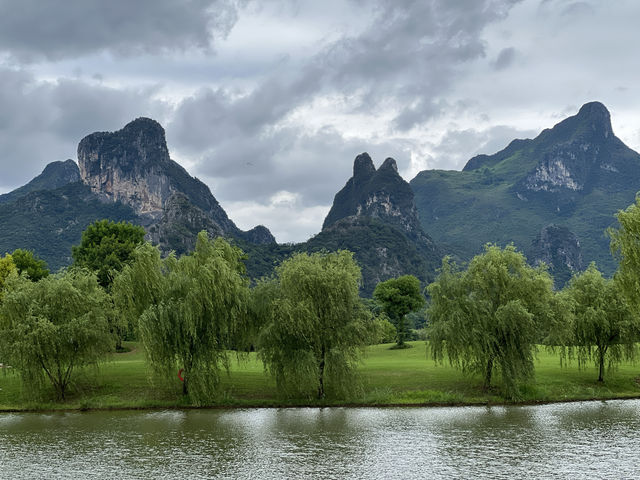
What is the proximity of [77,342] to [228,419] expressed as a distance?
12845 mm

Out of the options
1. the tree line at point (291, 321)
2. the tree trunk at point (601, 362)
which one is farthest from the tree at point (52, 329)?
the tree trunk at point (601, 362)

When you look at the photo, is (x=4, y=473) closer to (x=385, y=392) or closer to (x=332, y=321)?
(x=332, y=321)

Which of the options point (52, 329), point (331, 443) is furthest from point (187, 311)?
point (331, 443)

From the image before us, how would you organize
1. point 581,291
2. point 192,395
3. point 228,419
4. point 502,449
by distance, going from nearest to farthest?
point 502,449 → point 228,419 → point 192,395 → point 581,291

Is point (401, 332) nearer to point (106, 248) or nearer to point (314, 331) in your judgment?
point (106, 248)

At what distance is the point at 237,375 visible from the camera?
47062mm

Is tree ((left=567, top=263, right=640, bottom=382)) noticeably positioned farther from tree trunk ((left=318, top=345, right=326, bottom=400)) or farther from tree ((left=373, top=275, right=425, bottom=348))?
tree ((left=373, top=275, right=425, bottom=348))

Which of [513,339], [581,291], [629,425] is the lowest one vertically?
[629,425]

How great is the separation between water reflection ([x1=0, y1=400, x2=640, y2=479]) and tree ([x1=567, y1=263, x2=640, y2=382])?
6.25 meters

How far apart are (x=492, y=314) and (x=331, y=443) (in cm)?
1780

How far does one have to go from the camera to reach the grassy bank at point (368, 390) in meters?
40.2

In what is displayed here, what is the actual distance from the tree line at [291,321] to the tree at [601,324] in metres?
0.09

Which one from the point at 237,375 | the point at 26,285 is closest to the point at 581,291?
the point at 237,375

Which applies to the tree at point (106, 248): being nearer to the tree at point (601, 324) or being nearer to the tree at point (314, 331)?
the tree at point (314, 331)
